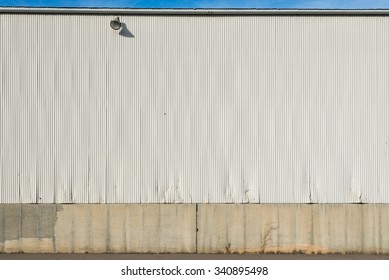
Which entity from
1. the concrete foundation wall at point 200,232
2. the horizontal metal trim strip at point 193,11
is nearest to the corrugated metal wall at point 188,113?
the horizontal metal trim strip at point 193,11

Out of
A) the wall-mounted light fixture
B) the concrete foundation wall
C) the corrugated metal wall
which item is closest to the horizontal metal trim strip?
the corrugated metal wall

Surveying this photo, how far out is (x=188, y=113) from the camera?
10680mm

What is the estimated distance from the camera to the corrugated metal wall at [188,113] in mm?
10609

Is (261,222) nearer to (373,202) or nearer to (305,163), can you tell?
(305,163)

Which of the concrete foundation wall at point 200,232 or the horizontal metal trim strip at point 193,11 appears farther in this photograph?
the horizontal metal trim strip at point 193,11

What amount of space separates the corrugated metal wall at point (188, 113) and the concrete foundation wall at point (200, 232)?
0.29 meters

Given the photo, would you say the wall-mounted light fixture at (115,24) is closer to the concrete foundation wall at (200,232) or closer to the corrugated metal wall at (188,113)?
Answer: the corrugated metal wall at (188,113)


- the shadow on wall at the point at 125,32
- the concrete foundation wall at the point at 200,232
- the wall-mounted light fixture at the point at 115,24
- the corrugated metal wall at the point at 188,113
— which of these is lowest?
the concrete foundation wall at the point at 200,232

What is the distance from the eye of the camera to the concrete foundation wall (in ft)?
34.7

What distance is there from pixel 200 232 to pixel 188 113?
123 inches

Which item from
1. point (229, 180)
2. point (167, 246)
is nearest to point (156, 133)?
point (229, 180)

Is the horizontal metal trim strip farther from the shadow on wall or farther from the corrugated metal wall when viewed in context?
the shadow on wall

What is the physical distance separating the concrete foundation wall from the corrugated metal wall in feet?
0.94

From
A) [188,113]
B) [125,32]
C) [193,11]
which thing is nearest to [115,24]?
[125,32]
